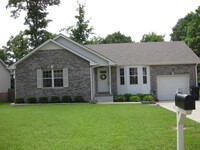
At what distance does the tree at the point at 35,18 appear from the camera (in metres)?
45.8

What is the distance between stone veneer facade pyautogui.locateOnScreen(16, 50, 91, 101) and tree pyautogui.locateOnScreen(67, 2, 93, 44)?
23.1 metres

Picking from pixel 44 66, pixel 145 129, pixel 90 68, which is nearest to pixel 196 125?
pixel 145 129

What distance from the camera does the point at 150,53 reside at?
108 feet

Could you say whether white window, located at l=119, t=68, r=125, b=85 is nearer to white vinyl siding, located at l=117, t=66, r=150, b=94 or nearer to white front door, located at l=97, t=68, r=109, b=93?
white vinyl siding, located at l=117, t=66, r=150, b=94

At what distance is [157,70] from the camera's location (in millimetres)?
→ 31016

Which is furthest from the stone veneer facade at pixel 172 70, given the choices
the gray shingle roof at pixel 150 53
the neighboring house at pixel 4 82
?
the neighboring house at pixel 4 82

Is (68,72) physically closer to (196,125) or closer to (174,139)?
(196,125)

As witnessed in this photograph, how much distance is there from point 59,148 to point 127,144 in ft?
5.83

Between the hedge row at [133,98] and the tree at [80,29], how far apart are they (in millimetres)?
24830

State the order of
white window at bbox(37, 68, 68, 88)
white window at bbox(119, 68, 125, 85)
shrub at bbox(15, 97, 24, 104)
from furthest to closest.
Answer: white window at bbox(119, 68, 125, 85) < white window at bbox(37, 68, 68, 88) < shrub at bbox(15, 97, 24, 104)

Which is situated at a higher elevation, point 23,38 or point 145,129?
point 23,38

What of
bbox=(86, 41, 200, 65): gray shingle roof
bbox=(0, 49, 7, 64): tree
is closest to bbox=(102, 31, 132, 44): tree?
bbox=(0, 49, 7, 64): tree

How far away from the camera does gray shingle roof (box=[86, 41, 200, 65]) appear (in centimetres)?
3098

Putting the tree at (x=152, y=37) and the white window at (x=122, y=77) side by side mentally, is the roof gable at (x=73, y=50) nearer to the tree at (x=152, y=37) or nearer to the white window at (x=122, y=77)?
the white window at (x=122, y=77)
